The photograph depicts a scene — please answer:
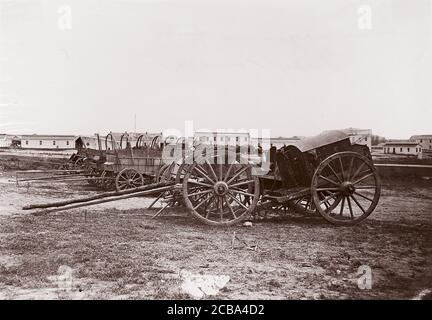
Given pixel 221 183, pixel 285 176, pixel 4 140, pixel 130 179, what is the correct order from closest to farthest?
pixel 221 183
pixel 285 176
pixel 130 179
pixel 4 140

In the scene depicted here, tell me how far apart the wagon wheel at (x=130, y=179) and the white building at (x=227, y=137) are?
16.9 feet

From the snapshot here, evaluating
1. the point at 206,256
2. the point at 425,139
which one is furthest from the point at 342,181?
the point at 206,256

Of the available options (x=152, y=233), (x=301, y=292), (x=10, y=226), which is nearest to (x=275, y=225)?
(x=152, y=233)

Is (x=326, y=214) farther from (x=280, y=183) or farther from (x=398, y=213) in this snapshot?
(x=398, y=213)

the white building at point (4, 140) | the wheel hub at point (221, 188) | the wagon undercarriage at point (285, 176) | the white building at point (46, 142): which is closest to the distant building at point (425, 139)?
the wagon undercarriage at point (285, 176)

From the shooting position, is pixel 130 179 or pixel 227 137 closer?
pixel 227 137

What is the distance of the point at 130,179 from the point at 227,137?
233 inches

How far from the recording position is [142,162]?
12.6 meters

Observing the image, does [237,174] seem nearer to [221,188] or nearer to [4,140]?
[221,188]

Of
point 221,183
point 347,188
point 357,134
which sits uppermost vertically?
point 357,134

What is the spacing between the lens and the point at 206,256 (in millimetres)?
5246
